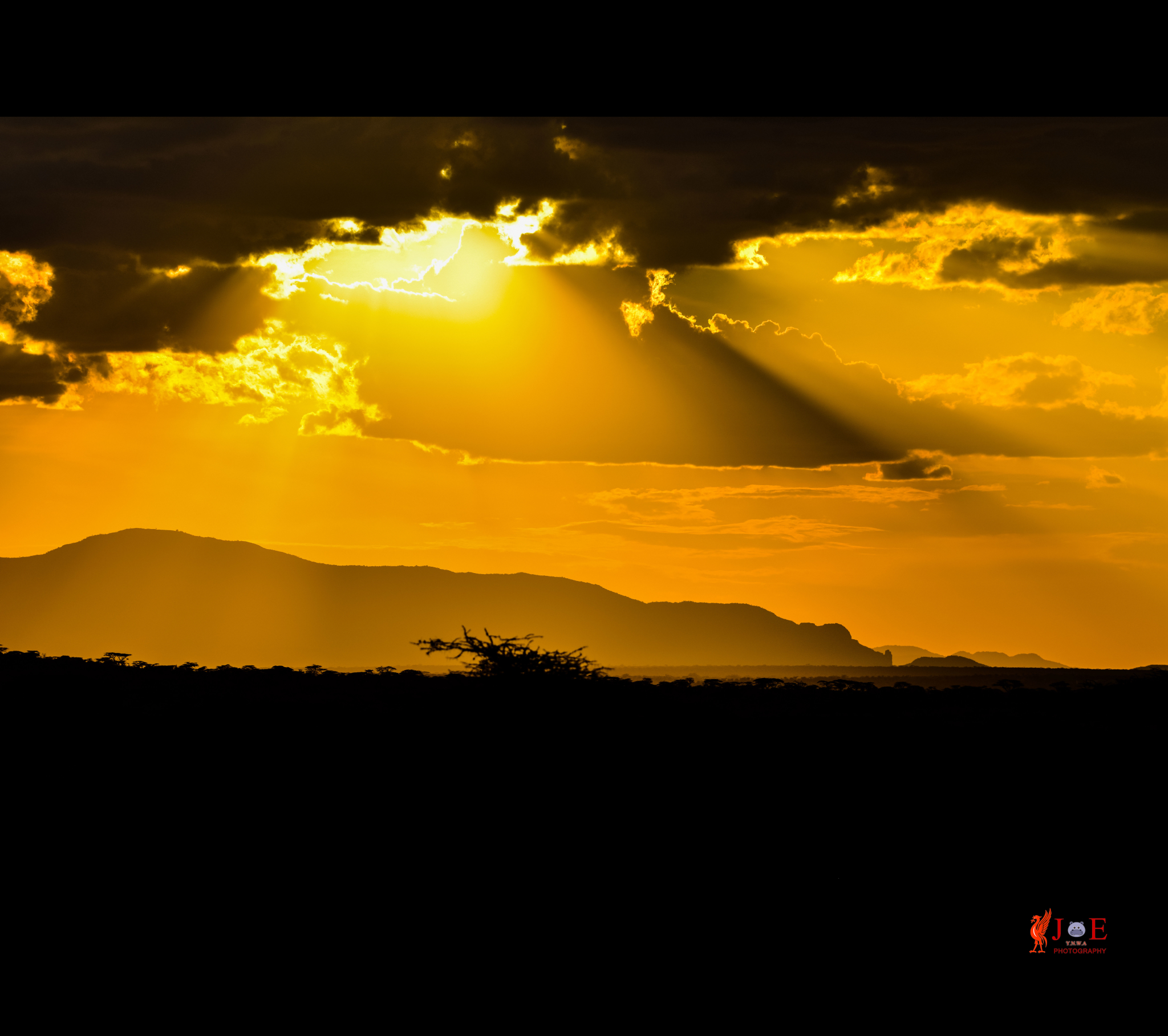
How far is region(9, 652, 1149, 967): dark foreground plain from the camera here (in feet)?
44.5

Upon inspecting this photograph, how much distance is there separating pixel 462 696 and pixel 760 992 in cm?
1309

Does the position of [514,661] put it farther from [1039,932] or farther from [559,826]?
[1039,932]

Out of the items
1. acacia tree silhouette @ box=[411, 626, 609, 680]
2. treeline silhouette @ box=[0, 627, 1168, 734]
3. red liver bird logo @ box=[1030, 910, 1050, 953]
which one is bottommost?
red liver bird logo @ box=[1030, 910, 1050, 953]

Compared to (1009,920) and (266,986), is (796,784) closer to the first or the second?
(1009,920)

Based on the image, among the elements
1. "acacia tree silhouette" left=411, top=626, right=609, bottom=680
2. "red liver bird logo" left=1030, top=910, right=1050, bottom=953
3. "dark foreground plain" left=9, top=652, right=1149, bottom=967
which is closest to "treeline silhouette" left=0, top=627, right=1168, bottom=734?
"acacia tree silhouette" left=411, top=626, right=609, bottom=680

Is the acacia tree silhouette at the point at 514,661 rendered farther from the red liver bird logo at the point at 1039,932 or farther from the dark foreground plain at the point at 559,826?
the red liver bird logo at the point at 1039,932

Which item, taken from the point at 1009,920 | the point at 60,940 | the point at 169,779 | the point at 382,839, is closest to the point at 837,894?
the point at 1009,920

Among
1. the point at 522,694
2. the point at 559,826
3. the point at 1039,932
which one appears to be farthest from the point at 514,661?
the point at 1039,932

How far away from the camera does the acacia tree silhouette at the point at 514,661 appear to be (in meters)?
23.9

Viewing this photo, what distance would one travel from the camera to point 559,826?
17.1 m

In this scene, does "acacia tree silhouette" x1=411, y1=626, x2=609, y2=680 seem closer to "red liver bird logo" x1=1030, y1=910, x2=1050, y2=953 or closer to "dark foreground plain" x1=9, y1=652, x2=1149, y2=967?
"dark foreground plain" x1=9, y1=652, x2=1149, y2=967

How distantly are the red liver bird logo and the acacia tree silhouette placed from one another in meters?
12.1

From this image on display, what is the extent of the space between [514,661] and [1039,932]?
1358 cm

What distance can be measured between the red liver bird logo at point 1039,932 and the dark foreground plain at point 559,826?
0.92ft
